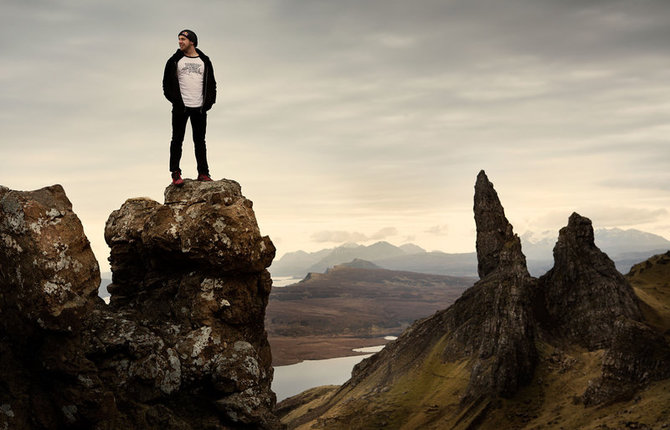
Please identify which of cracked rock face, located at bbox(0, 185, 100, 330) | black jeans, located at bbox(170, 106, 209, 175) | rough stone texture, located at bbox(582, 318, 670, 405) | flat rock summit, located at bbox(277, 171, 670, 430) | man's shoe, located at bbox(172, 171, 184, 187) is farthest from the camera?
flat rock summit, located at bbox(277, 171, 670, 430)

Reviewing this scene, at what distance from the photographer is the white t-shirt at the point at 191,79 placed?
68.4 feet

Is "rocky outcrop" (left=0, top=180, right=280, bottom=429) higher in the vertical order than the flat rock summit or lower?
higher

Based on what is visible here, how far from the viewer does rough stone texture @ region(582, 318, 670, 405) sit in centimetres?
7401

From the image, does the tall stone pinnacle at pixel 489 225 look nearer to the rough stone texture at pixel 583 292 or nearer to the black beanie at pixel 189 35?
the rough stone texture at pixel 583 292

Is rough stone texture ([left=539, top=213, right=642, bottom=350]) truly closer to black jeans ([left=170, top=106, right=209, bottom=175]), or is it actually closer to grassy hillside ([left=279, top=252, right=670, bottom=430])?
grassy hillside ([left=279, top=252, right=670, bottom=430])

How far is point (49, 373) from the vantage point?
14.9 meters

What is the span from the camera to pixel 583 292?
120188mm

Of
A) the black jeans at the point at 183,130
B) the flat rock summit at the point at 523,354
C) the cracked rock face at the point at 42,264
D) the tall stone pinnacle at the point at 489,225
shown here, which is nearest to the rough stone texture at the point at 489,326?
the tall stone pinnacle at the point at 489,225

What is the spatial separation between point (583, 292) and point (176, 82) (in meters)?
118

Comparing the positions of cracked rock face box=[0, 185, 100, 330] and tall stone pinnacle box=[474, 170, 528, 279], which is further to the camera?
tall stone pinnacle box=[474, 170, 528, 279]

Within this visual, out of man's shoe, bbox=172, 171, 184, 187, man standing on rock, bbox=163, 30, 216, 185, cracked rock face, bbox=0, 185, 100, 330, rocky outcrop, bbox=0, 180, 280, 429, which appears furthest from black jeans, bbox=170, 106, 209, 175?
cracked rock face, bbox=0, 185, 100, 330

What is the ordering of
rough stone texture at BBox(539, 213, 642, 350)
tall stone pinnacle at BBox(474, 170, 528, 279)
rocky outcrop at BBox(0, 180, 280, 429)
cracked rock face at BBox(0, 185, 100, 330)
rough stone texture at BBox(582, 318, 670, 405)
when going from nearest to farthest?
1. cracked rock face at BBox(0, 185, 100, 330)
2. rocky outcrop at BBox(0, 180, 280, 429)
3. rough stone texture at BBox(582, 318, 670, 405)
4. rough stone texture at BBox(539, 213, 642, 350)
5. tall stone pinnacle at BBox(474, 170, 528, 279)

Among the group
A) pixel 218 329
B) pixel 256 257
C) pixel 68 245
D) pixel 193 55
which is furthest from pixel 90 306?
pixel 193 55

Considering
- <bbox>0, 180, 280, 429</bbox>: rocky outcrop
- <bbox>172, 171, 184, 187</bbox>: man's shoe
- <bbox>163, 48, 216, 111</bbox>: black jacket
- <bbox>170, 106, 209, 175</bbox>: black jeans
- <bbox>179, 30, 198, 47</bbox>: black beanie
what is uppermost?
<bbox>179, 30, 198, 47</bbox>: black beanie
